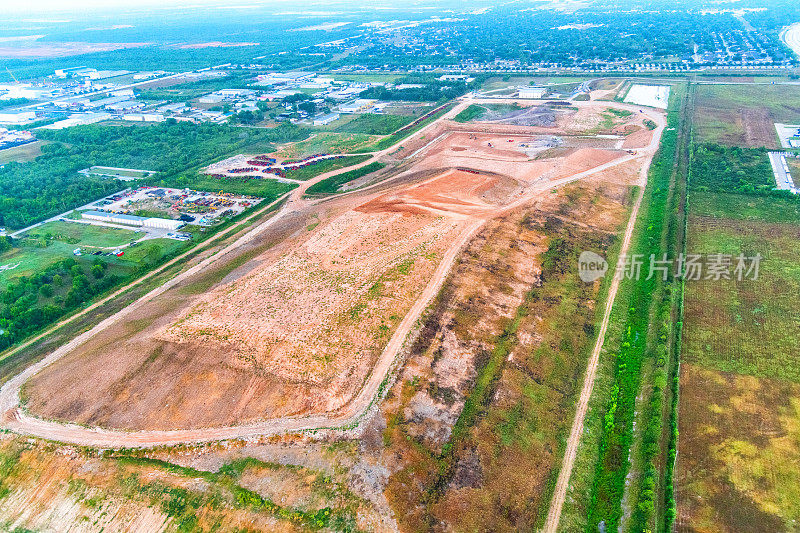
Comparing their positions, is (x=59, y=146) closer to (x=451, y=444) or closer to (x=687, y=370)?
(x=451, y=444)

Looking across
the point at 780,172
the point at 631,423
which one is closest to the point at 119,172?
the point at 631,423

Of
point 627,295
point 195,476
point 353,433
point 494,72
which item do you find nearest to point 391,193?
point 627,295

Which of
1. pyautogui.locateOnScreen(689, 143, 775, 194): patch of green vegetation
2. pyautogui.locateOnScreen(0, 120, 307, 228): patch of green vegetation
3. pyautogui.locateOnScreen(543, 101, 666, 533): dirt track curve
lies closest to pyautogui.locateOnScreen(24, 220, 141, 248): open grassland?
pyautogui.locateOnScreen(0, 120, 307, 228): patch of green vegetation

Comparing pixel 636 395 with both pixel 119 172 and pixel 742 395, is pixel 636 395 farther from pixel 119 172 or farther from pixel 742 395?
pixel 119 172

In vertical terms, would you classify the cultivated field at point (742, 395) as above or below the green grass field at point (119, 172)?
below

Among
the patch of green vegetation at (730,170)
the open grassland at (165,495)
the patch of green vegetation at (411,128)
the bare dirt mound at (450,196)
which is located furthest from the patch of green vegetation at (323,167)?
the open grassland at (165,495)

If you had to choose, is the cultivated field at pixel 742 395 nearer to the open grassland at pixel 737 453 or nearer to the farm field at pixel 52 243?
the open grassland at pixel 737 453
